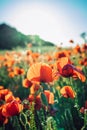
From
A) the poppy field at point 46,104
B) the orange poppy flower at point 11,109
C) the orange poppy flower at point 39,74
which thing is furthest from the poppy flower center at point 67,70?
the orange poppy flower at point 11,109

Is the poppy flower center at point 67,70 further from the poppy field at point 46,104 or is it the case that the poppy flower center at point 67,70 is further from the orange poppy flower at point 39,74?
the orange poppy flower at point 39,74

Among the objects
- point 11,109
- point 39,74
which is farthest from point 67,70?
point 11,109

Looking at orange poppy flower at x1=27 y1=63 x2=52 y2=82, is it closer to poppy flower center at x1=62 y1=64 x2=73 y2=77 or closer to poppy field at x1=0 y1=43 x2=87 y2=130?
poppy field at x1=0 y1=43 x2=87 y2=130

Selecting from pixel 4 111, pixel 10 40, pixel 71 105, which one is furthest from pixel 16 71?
pixel 10 40

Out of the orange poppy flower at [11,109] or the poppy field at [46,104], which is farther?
the orange poppy flower at [11,109]

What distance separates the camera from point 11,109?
172cm

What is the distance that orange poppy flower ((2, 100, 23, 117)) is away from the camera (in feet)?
5.61

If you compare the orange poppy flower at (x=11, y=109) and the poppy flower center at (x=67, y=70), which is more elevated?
the poppy flower center at (x=67, y=70)

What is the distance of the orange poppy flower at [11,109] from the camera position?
171cm

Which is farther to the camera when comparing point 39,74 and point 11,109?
point 11,109

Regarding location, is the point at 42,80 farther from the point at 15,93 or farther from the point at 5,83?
the point at 5,83

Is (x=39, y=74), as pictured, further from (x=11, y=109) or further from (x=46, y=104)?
(x=11, y=109)

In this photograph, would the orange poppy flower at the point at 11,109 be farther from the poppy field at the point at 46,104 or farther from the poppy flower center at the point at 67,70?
the poppy flower center at the point at 67,70

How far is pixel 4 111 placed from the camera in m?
1.71
